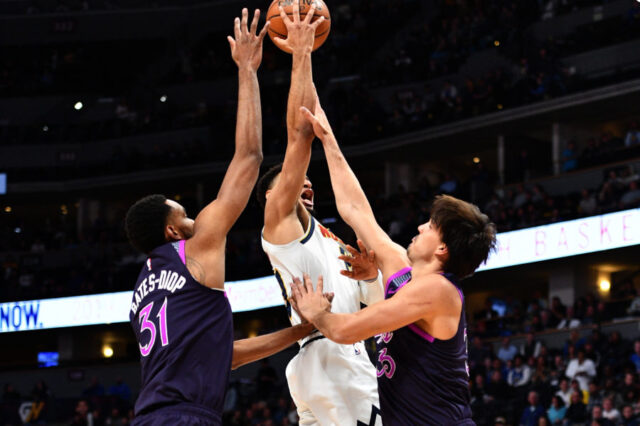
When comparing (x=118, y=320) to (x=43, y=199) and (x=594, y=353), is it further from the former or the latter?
(x=594, y=353)

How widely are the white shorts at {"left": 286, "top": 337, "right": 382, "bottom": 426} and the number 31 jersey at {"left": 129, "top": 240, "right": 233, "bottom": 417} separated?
1.00 meters

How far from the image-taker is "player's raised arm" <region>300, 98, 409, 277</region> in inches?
201

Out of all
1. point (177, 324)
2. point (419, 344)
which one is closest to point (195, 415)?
point (177, 324)

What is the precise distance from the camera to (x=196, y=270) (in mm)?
4762

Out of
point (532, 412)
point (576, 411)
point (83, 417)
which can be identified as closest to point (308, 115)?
point (576, 411)

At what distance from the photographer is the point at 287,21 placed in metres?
5.69

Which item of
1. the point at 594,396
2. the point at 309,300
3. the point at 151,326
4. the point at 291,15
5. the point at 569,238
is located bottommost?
the point at 594,396

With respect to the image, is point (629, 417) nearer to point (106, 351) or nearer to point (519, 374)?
point (519, 374)

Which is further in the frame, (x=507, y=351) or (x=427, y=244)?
(x=507, y=351)

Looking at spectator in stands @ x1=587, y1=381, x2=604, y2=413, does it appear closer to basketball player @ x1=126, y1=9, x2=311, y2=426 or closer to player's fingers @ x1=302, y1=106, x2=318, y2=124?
player's fingers @ x1=302, y1=106, x2=318, y2=124

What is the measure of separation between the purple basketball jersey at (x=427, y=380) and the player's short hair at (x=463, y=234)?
10cm

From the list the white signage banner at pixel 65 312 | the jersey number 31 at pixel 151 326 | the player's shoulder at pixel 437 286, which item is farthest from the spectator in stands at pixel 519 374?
the jersey number 31 at pixel 151 326

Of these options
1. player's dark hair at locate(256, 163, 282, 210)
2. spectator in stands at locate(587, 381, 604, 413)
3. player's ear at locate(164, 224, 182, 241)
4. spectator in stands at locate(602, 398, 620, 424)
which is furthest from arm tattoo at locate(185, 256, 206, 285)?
spectator in stands at locate(587, 381, 604, 413)

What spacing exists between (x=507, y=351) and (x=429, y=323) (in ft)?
51.4
